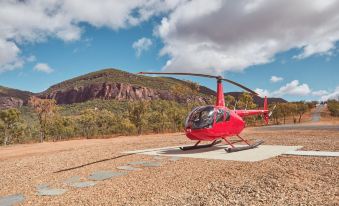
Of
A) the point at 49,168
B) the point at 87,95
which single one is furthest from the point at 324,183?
→ the point at 87,95

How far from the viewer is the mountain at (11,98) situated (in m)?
162

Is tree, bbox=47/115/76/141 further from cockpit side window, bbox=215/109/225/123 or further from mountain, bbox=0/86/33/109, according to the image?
mountain, bbox=0/86/33/109

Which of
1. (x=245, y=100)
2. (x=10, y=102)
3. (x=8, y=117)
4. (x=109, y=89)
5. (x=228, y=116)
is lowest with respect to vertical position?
(x=228, y=116)

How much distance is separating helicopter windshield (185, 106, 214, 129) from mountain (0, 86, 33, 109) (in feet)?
529

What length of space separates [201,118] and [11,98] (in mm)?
177583

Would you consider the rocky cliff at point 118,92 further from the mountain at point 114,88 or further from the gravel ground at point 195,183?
the gravel ground at point 195,183

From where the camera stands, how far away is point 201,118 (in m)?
15.1

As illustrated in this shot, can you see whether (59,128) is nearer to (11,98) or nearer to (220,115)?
(220,115)

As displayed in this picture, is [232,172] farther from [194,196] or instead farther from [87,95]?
[87,95]

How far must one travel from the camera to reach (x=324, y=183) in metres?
8.00

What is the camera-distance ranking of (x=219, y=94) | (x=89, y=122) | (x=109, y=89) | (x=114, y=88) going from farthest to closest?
1. (x=109, y=89)
2. (x=114, y=88)
3. (x=89, y=122)
4. (x=219, y=94)

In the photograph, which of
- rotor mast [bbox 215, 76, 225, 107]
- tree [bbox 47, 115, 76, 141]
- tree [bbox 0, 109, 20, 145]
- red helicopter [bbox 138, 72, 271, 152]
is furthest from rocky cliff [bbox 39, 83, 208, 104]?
red helicopter [bbox 138, 72, 271, 152]

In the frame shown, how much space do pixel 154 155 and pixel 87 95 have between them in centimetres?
14713

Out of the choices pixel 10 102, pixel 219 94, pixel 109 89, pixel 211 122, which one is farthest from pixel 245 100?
pixel 10 102
